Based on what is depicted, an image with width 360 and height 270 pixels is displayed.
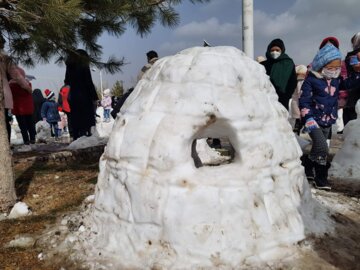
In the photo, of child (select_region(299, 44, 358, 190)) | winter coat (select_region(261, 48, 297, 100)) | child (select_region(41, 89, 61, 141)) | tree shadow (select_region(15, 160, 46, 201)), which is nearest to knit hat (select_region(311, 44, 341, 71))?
child (select_region(299, 44, 358, 190))

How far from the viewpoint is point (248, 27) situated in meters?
5.79

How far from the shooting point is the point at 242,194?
93.0 inches

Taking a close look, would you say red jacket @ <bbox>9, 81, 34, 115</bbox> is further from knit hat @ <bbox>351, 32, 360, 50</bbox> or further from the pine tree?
knit hat @ <bbox>351, 32, 360, 50</bbox>

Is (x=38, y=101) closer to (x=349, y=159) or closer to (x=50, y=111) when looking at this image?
(x=50, y=111)

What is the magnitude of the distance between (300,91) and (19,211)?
3.22 metres

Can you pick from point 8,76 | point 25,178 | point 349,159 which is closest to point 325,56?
point 349,159

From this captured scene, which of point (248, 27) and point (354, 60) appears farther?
point (248, 27)

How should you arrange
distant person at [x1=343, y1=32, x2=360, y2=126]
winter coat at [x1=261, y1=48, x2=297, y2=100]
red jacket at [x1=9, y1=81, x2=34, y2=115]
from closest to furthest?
winter coat at [x1=261, y1=48, x2=297, y2=100], distant person at [x1=343, y1=32, x2=360, y2=126], red jacket at [x1=9, y1=81, x2=34, y2=115]

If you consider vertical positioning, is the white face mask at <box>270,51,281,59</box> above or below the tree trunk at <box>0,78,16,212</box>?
above

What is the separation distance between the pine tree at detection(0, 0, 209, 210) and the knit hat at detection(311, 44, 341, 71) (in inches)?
75.6

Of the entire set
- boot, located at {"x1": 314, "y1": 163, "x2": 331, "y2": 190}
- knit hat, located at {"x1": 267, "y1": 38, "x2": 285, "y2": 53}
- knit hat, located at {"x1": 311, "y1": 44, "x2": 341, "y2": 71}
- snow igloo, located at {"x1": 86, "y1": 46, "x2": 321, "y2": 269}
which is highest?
knit hat, located at {"x1": 267, "y1": 38, "x2": 285, "y2": 53}

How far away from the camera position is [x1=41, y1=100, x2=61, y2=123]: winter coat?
12.7m

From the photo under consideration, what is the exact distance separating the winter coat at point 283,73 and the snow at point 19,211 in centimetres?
351

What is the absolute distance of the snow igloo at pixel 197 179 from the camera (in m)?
2.32
